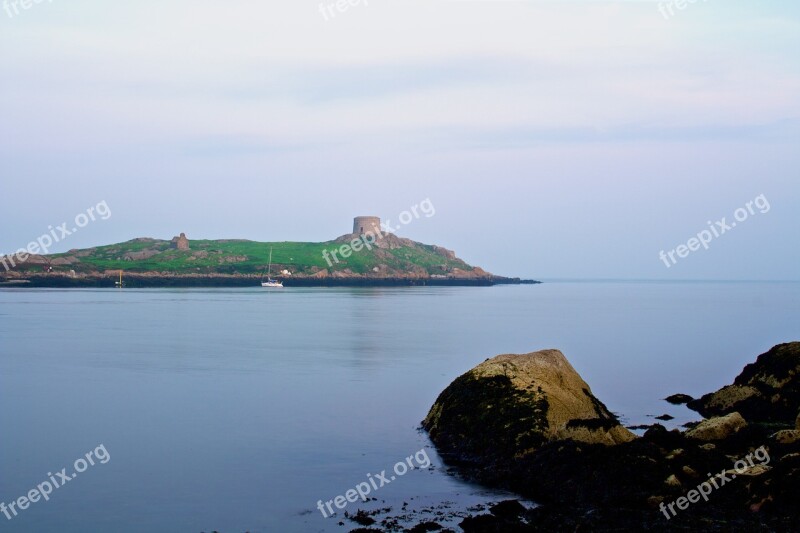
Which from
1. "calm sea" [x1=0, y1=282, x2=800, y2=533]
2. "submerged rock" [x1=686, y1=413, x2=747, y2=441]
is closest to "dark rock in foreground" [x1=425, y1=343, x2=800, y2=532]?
"submerged rock" [x1=686, y1=413, x2=747, y2=441]

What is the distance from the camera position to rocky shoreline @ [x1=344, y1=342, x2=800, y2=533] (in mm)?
13695

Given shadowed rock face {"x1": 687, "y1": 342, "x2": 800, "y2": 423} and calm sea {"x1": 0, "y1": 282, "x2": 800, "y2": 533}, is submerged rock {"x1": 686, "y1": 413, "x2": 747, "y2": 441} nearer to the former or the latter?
shadowed rock face {"x1": 687, "y1": 342, "x2": 800, "y2": 423}

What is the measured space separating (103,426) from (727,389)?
1821 cm

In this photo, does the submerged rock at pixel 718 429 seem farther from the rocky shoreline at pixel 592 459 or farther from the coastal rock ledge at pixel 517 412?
the coastal rock ledge at pixel 517 412

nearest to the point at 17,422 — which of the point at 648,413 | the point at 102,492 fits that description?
the point at 102,492

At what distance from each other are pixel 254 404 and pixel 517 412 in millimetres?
10594

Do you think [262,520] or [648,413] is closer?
[262,520]

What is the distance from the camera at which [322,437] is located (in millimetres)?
20953

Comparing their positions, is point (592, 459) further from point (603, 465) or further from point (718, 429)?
point (718, 429)

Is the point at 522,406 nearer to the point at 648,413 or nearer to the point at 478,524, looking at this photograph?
the point at 478,524

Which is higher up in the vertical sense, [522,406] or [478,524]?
[522,406]

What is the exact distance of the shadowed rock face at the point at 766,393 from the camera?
22562 mm

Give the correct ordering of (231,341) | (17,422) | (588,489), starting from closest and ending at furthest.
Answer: (588,489) < (17,422) < (231,341)

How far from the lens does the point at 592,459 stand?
1602 cm
